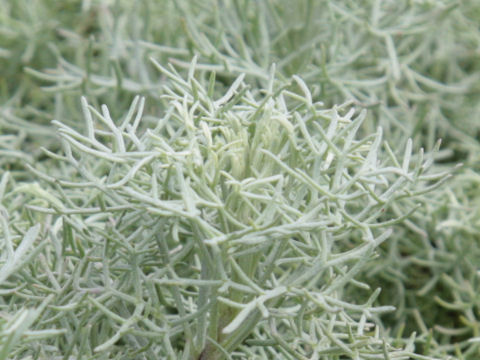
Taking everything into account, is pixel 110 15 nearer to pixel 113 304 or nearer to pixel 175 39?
pixel 175 39

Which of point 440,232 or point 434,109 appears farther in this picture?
point 434,109

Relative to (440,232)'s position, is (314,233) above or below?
above

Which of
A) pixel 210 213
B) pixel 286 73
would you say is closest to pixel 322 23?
pixel 286 73

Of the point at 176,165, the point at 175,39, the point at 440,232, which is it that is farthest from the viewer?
the point at 175,39

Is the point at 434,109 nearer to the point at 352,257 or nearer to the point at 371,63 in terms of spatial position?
the point at 371,63

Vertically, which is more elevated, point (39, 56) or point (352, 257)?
point (352, 257)

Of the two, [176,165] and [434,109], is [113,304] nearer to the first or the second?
[176,165]

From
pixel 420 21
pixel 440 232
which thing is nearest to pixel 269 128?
pixel 440 232

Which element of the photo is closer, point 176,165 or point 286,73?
point 176,165

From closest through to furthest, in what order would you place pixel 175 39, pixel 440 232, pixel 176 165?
pixel 176 165
pixel 440 232
pixel 175 39
